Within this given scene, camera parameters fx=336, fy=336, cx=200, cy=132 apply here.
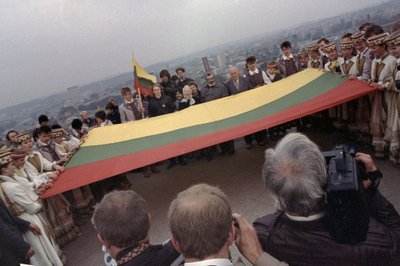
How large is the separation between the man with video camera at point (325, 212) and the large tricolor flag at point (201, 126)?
240 centimetres

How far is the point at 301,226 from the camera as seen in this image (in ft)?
3.86

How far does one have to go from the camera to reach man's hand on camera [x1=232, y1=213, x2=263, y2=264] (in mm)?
1172

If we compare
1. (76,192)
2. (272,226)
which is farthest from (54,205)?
(272,226)

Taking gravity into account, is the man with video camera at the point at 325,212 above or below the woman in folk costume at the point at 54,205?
above

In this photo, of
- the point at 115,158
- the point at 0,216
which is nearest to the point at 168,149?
the point at 115,158

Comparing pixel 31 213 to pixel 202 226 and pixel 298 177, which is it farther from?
pixel 298 177

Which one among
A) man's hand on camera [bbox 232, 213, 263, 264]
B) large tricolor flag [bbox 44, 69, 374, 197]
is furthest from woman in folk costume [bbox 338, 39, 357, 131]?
man's hand on camera [bbox 232, 213, 263, 264]

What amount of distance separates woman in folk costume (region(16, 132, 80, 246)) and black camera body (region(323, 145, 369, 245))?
2.93m

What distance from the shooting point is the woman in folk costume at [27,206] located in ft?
8.64

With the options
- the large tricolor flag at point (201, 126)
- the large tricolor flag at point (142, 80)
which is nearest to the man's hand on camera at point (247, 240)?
the large tricolor flag at point (201, 126)

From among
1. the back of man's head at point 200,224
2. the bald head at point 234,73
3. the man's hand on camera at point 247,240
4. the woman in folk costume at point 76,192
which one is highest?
the back of man's head at point 200,224

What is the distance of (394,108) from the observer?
3234mm

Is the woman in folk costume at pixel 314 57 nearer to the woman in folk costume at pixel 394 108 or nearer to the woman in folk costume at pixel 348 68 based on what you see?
the woman in folk costume at pixel 348 68

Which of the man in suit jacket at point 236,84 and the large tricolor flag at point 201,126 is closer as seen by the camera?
the large tricolor flag at point 201,126
